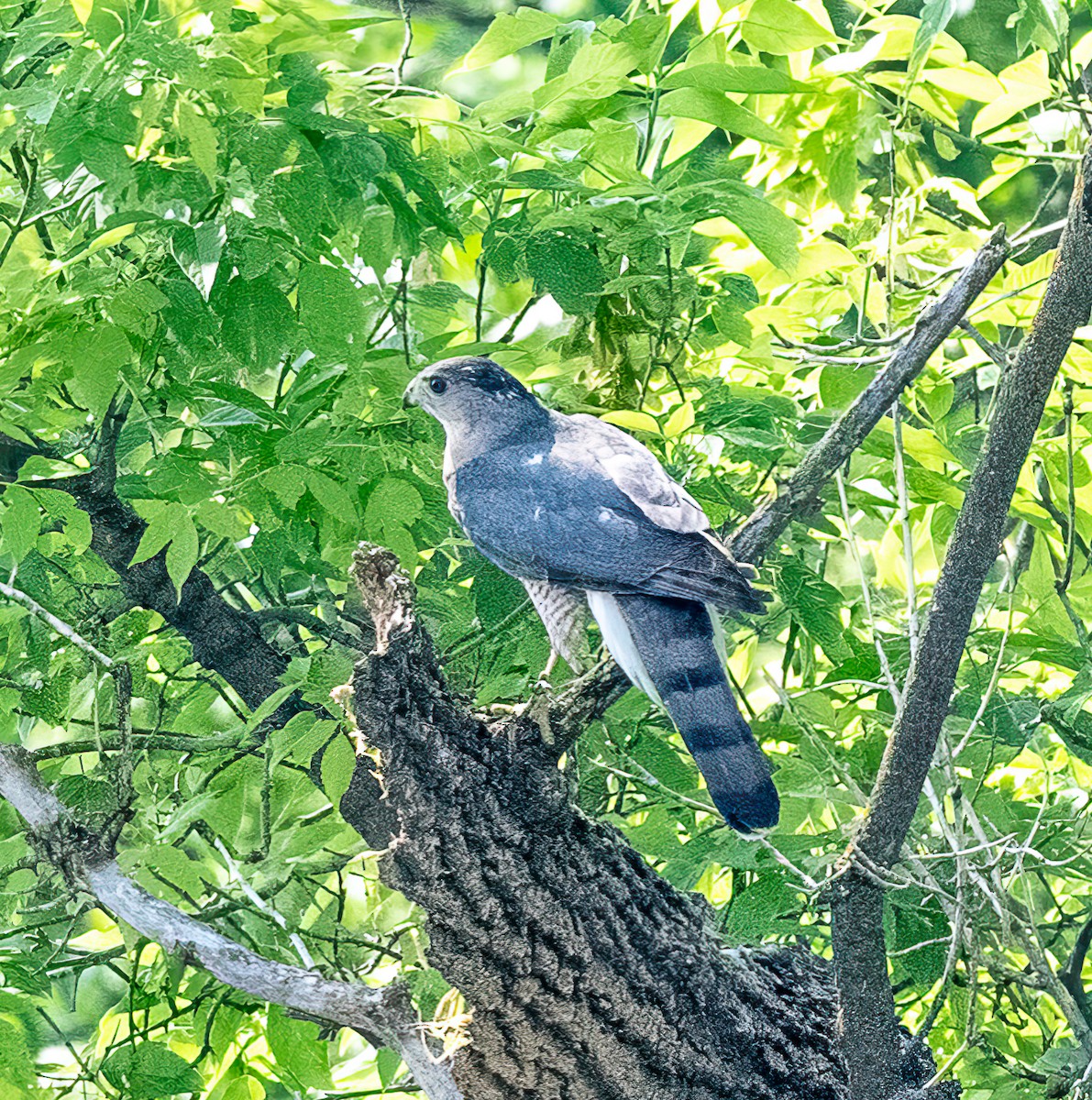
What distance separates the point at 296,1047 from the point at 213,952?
39cm

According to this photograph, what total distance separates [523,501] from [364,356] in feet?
1.05

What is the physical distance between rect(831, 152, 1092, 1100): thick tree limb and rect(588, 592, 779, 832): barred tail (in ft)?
0.67

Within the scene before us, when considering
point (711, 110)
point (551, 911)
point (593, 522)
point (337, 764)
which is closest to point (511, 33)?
point (711, 110)

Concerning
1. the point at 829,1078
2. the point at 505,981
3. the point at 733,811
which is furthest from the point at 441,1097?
the point at 829,1078

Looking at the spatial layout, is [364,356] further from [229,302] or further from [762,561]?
[762,561]

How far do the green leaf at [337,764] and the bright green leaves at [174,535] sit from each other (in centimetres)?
31

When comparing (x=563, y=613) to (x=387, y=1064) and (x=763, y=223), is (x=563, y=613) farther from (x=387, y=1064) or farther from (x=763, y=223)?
(x=387, y=1064)

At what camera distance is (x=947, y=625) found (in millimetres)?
1806

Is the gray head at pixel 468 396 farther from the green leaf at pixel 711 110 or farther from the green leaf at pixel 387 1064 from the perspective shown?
the green leaf at pixel 387 1064

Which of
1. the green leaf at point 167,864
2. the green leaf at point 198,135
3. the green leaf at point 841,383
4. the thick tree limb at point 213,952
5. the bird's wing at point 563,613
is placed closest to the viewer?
the green leaf at point 198,135

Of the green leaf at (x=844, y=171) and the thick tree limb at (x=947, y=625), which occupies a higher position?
the green leaf at (x=844, y=171)

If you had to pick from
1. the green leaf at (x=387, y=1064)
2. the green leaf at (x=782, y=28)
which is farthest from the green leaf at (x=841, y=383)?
the green leaf at (x=387, y=1064)

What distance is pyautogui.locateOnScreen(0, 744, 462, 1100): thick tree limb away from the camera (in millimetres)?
1730

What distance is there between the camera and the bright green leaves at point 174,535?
71.2 inches
